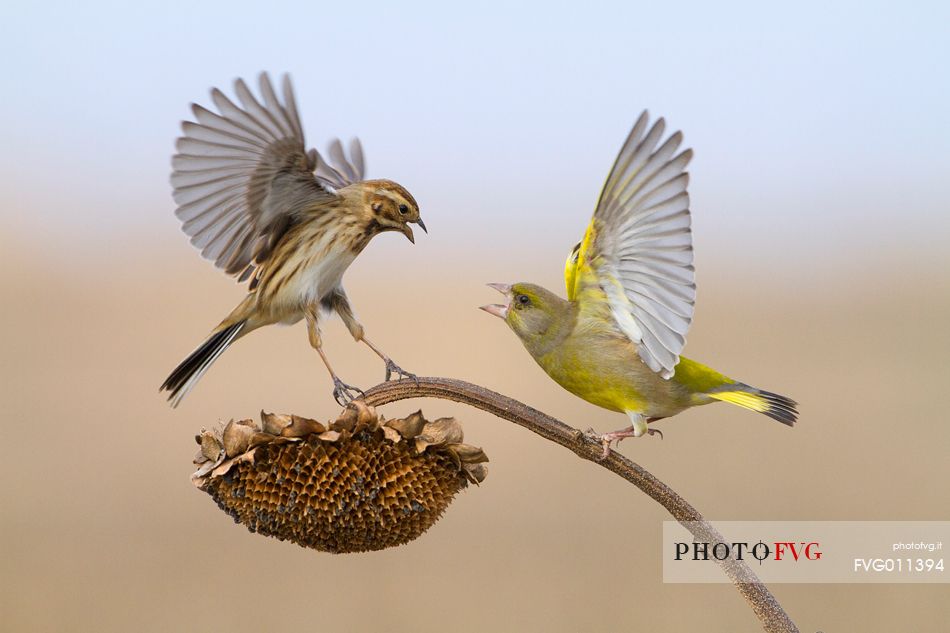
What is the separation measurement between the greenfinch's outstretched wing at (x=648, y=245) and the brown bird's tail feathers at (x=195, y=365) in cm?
156

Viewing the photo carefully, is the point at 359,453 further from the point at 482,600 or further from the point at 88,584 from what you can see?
the point at 88,584

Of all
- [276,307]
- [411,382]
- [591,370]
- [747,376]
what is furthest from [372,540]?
[747,376]

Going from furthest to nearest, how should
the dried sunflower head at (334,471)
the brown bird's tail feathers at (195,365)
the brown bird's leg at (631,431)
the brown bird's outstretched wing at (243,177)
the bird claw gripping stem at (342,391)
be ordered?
the brown bird's outstretched wing at (243,177)
the brown bird's tail feathers at (195,365)
the bird claw gripping stem at (342,391)
the brown bird's leg at (631,431)
the dried sunflower head at (334,471)

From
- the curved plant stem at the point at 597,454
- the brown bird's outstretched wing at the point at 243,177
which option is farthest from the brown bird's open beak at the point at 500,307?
the brown bird's outstretched wing at the point at 243,177

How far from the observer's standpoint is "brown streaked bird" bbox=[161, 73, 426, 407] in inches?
157

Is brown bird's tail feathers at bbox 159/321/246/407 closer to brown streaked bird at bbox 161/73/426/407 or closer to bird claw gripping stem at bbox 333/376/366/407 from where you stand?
brown streaked bird at bbox 161/73/426/407

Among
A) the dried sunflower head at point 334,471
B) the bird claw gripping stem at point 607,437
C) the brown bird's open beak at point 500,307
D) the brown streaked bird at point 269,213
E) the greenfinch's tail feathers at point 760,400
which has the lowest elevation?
the dried sunflower head at point 334,471

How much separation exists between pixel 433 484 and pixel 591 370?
36.9 inches

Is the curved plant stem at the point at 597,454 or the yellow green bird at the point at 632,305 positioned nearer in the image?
the curved plant stem at the point at 597,454

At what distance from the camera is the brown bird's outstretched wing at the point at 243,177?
3969 mm

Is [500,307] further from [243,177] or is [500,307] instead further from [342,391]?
[243,177]

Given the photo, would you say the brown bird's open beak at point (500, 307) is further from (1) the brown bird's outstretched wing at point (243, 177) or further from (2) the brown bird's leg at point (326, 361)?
(1) the brown bird's outstretched wing at point (243, 177)

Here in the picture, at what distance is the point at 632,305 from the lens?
336 centimetres

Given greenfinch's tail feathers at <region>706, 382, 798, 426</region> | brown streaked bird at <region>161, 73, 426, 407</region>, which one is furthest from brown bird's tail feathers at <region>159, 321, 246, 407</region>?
greenfinch's tail feathers at <region>706, 382, 798, 426</region>
